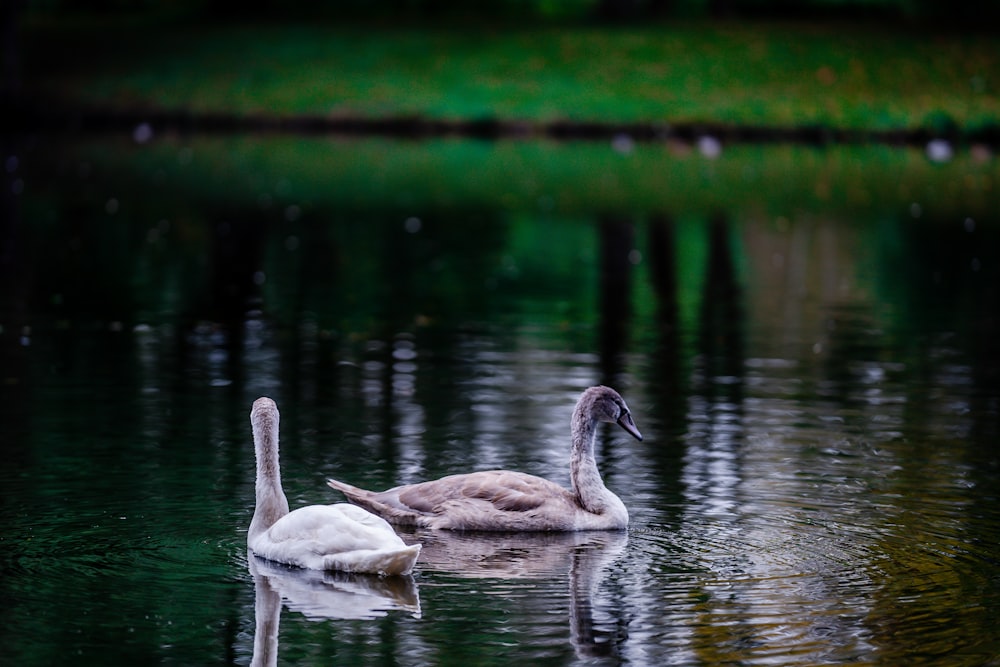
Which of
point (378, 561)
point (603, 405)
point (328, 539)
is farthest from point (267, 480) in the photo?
point (603, 405)

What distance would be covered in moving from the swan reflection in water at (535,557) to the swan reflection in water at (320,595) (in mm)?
444

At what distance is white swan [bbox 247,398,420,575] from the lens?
970cm

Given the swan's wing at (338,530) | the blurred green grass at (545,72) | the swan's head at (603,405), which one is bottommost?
the swan's wing at (338,530)

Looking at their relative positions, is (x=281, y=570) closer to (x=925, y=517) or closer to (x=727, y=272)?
(x=925, y=517)

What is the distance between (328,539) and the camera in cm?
975

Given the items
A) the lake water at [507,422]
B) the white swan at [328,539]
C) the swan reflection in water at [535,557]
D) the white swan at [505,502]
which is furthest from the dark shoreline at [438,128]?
the white swan at [328,539]

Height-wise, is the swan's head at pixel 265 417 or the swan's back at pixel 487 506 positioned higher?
the swan's head at pixel 265 417

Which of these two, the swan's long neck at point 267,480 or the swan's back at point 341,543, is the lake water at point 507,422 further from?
the swan's long neck at point 267,480

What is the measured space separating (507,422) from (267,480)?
4.22 m

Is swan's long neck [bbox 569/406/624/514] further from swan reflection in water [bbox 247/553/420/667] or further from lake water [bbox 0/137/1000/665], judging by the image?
swan reflection in water [bbox 247/553/420/667]

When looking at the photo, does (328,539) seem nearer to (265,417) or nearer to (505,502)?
(265,417)

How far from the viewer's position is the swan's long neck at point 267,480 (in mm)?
10227

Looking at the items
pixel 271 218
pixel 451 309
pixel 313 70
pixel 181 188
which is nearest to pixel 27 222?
pixel 271 218

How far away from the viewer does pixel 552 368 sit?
16938mm
